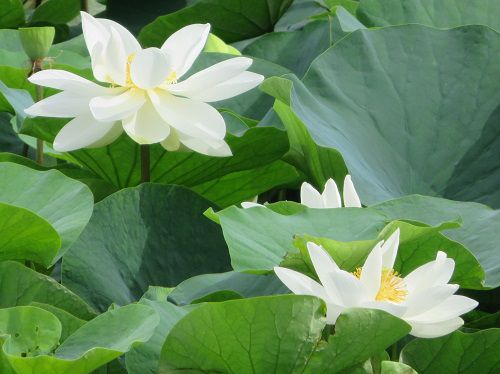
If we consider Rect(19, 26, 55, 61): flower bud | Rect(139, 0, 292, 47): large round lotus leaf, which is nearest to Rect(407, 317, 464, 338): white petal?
Rect(19, 26, 55, 61): flower bud

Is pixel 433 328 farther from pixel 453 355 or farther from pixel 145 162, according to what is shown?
pixel 145 162

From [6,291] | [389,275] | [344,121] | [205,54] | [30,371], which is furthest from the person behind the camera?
[205,54]

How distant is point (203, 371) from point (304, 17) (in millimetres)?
1608

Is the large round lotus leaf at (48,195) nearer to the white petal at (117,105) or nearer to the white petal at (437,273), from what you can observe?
the white petal at (117,105)

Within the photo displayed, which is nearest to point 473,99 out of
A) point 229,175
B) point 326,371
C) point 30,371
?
point 229,175

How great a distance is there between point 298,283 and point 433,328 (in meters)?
0.13

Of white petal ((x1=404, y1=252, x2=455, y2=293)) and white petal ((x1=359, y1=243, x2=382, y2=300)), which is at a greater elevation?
white petal ((x1=359, y1=243, x2=382, y2=300))

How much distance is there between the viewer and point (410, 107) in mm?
1518

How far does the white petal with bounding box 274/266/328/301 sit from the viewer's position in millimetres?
896

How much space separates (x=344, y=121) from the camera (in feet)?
4.83

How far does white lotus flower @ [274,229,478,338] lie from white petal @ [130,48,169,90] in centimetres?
37

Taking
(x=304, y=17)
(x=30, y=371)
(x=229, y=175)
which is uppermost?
(x=30, y=371)

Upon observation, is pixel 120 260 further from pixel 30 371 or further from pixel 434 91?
pixel 434 91

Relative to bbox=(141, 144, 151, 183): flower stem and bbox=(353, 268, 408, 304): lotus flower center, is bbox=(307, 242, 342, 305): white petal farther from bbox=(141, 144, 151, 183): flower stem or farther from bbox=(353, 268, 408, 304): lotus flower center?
bbox=(141, 144, 151, 183): flower stem
